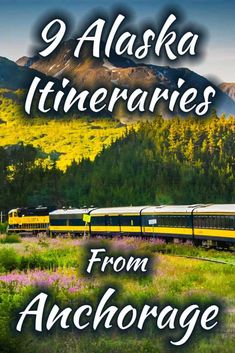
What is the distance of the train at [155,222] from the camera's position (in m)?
42.8

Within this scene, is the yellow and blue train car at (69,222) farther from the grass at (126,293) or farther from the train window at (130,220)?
the grass at (126,293)

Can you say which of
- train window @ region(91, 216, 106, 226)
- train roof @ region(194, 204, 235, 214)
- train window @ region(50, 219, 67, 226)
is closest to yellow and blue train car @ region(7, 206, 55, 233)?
train window @ region(50, 219, 67, 226)

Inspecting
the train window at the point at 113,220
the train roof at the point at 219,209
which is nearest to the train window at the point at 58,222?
the train window at the point at 113,220

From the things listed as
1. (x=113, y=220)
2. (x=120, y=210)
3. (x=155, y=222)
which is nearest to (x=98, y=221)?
(x=113, y=220)

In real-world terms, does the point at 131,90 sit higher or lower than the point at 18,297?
higher

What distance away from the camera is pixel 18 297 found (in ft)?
67.1

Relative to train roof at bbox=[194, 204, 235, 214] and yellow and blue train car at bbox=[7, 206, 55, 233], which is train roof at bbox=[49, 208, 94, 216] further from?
train roof at bbox=[194, 204, 235, 214]

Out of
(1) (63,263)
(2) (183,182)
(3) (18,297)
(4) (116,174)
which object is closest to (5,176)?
(4) (116,174)

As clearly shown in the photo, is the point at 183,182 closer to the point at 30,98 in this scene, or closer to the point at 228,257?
the point at 228,257

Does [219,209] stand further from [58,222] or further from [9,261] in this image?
[58,222]

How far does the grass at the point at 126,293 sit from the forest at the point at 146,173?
92238mm

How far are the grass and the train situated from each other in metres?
2.08

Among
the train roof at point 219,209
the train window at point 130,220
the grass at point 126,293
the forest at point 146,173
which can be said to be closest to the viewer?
the grass at point 126,293

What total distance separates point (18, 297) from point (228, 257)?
19727 millimetres
